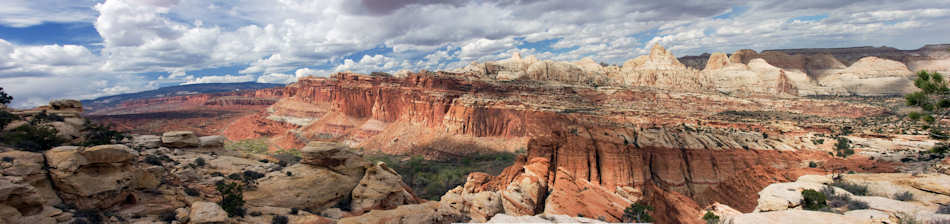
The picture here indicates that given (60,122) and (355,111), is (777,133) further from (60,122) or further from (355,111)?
(355,111)

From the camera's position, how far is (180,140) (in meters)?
20.9

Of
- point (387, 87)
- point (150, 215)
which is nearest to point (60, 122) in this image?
point (150, 215)

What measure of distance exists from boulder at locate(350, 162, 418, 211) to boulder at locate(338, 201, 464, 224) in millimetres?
2286

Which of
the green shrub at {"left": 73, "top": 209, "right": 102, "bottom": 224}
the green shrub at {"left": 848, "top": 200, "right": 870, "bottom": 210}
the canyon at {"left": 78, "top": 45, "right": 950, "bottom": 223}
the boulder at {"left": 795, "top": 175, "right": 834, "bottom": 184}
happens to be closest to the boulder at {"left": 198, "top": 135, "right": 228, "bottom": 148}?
the green shrub at {"left": 73, "top": 209, "right": 102, "bottom": 224}

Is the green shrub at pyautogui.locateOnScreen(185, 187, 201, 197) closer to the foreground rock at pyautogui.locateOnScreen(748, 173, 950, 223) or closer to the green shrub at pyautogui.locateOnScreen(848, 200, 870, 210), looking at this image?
the foreground rock at pyautogui.locateOnScreen(748, 173, 950, 223)

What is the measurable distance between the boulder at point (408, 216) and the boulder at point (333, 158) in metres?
5.60

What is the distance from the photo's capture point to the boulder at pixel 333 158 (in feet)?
70.1

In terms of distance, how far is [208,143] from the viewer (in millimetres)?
22359

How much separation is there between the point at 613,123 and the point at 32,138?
47.6 meters

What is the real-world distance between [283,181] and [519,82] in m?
60.5

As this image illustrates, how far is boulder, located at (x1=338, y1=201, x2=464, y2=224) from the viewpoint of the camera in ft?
54.8

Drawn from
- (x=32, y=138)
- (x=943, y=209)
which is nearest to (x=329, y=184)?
(x=32, y=138)

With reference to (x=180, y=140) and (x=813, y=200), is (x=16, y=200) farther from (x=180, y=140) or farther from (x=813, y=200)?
(x=813, y=200)

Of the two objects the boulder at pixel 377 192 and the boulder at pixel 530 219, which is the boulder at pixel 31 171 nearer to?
the boulder at pixel 377 192
